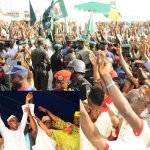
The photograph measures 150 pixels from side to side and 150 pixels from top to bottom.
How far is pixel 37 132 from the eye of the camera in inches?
160

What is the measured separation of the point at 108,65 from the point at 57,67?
26.0 feet

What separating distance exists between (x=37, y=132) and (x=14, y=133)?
18cm

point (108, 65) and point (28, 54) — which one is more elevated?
point (108, 65)

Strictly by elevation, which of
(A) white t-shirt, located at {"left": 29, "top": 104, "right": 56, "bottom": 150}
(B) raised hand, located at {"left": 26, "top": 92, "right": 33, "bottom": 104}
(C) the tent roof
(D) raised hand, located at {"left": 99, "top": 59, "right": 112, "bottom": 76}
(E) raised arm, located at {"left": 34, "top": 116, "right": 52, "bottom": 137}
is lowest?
(C) the tent roof

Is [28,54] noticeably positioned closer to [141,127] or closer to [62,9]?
[62,9]

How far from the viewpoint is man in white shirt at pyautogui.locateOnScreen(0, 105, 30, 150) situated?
13.0 ft

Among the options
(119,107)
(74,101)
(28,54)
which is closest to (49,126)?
Result: (74,101)

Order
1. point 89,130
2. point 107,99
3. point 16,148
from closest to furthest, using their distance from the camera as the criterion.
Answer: point 89,130 → point 16,148 → point 107,99

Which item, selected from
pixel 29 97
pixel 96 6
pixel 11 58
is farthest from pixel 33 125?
pixel 96 6

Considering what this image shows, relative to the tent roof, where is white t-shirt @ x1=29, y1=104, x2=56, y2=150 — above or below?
above

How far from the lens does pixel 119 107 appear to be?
3.80 meters

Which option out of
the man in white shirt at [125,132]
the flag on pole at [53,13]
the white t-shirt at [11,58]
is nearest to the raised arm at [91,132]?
the man in white shirt at [125,132]

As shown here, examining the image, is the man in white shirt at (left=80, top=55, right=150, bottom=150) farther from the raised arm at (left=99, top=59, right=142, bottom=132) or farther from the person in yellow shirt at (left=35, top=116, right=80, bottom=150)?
the person in yellow shirt at (left=35, top=116, right=80, bottom=150)

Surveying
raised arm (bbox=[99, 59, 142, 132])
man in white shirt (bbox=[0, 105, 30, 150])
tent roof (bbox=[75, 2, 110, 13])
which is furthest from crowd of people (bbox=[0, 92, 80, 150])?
tent roof (bbox=[75, 2, 110, 13])
